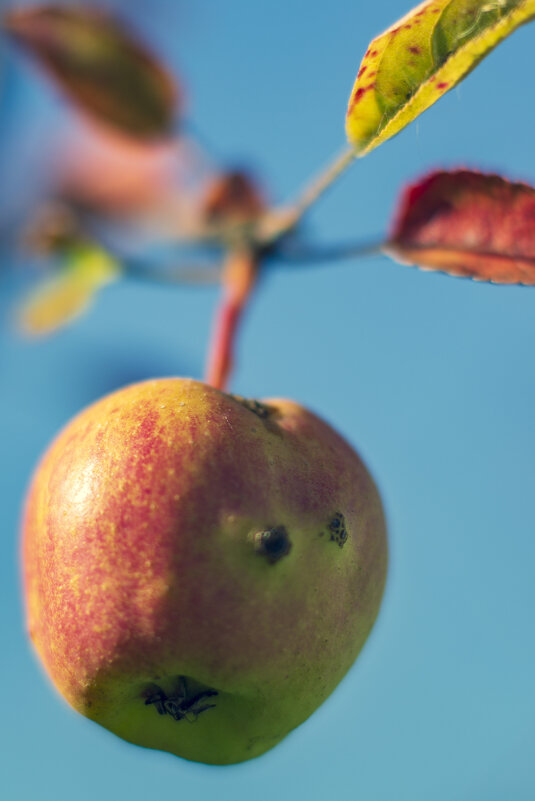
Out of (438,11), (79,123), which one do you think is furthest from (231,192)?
(438,11)

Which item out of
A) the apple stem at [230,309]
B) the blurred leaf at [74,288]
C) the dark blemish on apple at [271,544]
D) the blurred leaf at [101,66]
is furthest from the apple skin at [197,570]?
the blurred leaf at [101,66]

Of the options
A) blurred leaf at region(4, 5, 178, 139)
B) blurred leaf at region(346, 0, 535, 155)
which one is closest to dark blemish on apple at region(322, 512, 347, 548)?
blurred leaf at region(346, 0, 535, 155)

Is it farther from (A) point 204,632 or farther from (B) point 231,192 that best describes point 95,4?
(A) point 204,632

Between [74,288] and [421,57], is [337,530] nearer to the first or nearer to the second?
[421,57]

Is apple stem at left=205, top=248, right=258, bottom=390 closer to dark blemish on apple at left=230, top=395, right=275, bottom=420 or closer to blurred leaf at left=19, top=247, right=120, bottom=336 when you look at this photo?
dark blemish on apple at left=230, top=395, right=275, bottom=420

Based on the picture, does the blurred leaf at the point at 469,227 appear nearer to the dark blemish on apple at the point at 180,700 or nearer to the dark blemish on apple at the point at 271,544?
the dark blemish on apple at the point at 271,544
